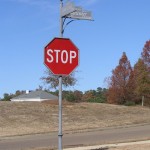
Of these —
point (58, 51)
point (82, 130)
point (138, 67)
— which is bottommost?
point (82, 130)

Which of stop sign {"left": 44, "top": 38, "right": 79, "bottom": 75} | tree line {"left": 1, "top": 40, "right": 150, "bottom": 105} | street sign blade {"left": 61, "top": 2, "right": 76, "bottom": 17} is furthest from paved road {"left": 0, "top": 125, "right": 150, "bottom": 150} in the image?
tree line {"left": 1, "top": 40, "right": 150, "bottom": 105}

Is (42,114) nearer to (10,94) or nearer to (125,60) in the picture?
(125,60)

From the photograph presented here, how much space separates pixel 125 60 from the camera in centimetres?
6850

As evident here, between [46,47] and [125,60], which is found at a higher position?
[125,60]

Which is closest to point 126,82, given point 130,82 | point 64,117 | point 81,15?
point 130,82

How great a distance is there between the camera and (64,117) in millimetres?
34812

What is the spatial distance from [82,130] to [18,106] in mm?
10759

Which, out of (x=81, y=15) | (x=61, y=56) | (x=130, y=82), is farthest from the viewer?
(x=130, y=82)

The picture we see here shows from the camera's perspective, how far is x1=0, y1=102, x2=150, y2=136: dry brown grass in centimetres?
3044

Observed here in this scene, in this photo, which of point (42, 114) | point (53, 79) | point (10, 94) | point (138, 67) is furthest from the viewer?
point (10, 94)

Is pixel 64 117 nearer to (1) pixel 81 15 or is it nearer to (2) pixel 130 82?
(1) pixel 81 15

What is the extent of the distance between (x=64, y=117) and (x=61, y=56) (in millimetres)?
24207

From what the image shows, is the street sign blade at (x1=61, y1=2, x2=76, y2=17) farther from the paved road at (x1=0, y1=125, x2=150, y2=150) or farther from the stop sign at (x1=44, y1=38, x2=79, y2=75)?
the paved road at (x1=0, y1=125, x2=150, y2=150)

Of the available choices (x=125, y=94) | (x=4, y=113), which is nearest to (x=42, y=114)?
(x=4, y=113)
